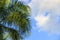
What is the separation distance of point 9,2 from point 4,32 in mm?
2538

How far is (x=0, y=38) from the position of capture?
24.9m

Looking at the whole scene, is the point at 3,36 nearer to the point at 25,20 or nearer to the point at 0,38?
the point at 0,38

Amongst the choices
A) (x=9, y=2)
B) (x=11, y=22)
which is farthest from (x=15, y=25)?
(x=9, y=2)

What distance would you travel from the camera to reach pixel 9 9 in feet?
83.5

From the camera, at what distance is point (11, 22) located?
2491 centimetres

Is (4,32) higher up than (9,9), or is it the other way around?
(9,9)

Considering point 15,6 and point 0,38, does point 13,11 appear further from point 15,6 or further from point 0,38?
point 0,38

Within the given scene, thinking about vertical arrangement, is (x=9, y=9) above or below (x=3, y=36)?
above

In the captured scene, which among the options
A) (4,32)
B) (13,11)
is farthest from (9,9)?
(4,32)

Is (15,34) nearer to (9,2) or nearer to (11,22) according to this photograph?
(11,22)

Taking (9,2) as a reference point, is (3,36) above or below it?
below

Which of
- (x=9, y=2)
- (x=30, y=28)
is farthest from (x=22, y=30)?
(x=9, y=2)

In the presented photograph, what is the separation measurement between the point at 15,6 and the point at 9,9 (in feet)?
1.96

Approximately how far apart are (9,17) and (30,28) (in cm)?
198
